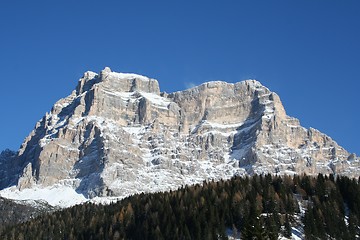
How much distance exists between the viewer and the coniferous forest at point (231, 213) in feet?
434

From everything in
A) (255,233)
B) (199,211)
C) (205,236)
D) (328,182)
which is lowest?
(255,233)

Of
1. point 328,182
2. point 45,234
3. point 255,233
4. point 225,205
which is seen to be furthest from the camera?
point 45,234

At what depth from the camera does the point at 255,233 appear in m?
67.8

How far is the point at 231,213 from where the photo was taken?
140250mm

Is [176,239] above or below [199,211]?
below

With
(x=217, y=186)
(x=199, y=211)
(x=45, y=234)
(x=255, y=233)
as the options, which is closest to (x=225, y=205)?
(x=199, y=211)

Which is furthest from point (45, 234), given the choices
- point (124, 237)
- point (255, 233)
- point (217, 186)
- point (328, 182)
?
point (255, 233)

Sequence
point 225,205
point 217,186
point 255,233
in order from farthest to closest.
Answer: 1. point 217,186
2. point 225,205
3. point 255,233

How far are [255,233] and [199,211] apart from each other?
80.4 metres

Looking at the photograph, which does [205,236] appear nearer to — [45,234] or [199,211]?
[199,211]

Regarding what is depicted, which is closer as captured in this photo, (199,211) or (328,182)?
(199,211)

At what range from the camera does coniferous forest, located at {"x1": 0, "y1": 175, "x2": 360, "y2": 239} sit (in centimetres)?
13238

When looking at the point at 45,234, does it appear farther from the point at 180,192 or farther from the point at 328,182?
the point at 328,182

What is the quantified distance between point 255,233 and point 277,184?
332ft
